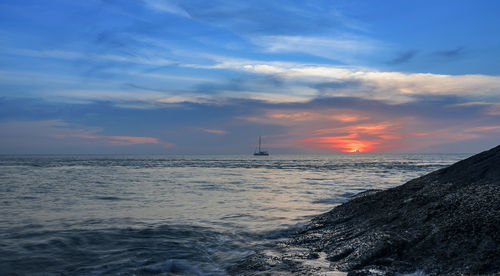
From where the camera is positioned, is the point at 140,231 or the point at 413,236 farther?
the point at 140,231

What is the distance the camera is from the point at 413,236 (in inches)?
237

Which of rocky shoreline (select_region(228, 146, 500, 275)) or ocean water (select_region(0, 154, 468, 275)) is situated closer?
rocky shoreline (select_region(228, 146, 500, 275))

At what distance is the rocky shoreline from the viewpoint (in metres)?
4.93

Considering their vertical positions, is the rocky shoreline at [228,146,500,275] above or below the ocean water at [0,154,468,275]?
above

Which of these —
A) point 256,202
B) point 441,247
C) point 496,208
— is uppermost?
point 496,208

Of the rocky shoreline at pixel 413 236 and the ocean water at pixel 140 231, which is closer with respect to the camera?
the rocky shoreline at pixel 413 236

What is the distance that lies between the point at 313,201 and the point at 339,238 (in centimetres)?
933

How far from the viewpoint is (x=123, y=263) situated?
24.5ft

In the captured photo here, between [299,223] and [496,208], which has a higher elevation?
[496,208]

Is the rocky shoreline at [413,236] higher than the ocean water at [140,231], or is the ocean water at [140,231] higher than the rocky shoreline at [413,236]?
the rocky shoreline at [413,236]

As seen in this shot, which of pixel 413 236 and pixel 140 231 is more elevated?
pixel 413 236

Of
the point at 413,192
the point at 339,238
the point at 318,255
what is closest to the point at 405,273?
the point at 318,255

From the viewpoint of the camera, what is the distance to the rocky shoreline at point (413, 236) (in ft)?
16.2

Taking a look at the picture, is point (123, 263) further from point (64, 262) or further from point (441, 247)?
point (441, 247)
